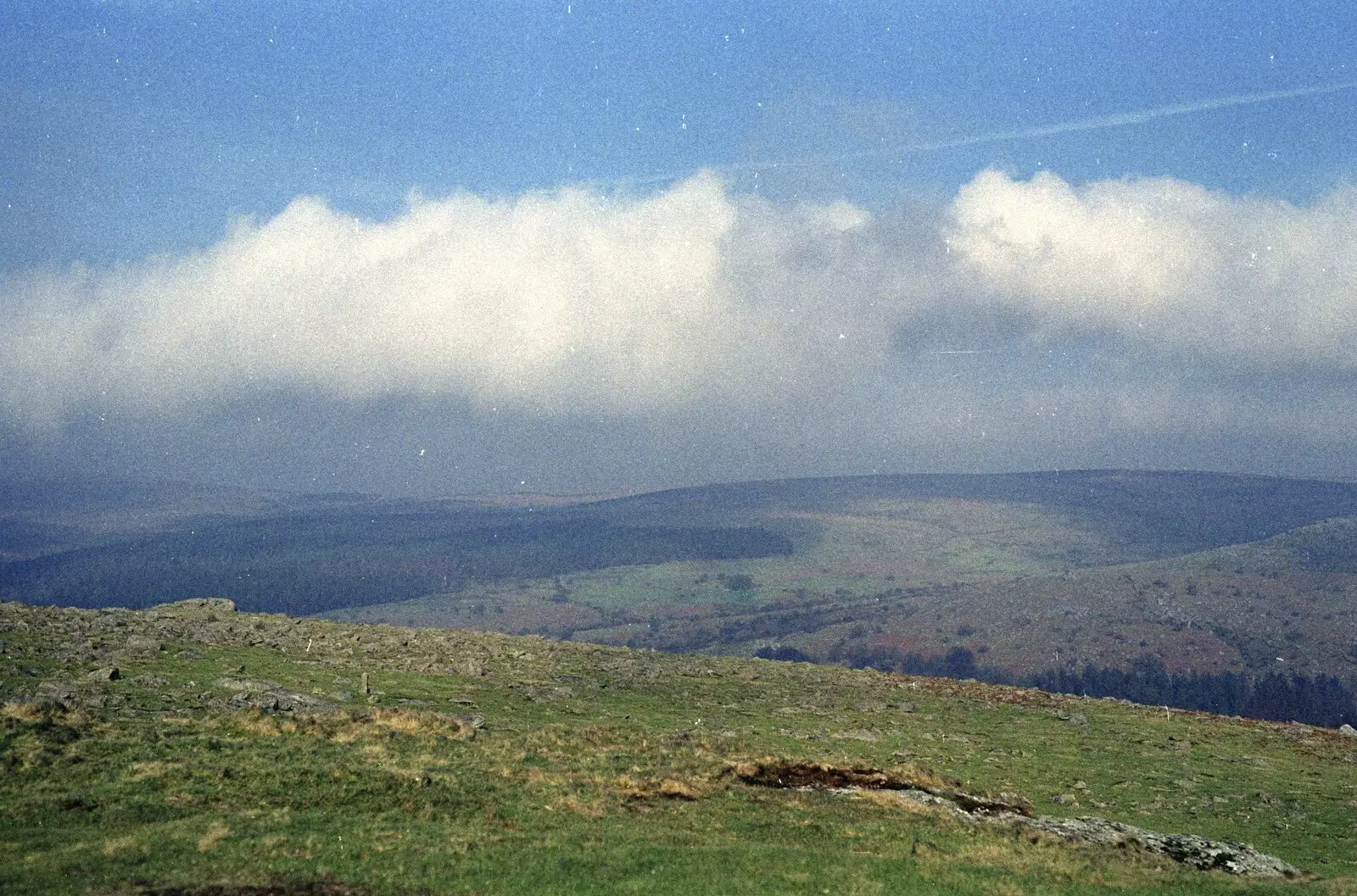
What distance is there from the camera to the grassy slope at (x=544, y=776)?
26.0m

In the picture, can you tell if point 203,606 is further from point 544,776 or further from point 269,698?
point 544,776

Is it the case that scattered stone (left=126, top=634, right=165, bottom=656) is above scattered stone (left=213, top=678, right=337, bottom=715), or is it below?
above

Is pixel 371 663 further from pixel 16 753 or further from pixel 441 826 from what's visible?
pixel 441 826

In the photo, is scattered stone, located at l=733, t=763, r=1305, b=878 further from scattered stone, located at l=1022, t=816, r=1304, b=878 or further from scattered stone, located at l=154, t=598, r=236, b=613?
scattered stone, located at l=154, t=598, r=236, b=613

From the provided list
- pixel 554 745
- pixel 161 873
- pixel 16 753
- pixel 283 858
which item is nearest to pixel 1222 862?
pixel 554 745

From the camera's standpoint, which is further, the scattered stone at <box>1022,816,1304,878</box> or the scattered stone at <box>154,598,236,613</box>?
the scattered stone at <box>154,598,236,613</box>

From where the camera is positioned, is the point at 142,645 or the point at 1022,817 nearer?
the point at 1022,817

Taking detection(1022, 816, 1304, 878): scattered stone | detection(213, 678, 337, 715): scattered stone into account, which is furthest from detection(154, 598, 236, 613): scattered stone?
detection(1022, 816, 1304, 878): scattered stone

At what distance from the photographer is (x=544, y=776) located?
3619 centimetres

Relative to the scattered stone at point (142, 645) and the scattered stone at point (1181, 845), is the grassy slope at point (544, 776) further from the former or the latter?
the scattered stone at point (1181, 845)

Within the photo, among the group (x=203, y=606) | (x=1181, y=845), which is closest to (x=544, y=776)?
(x=1181, y=845)

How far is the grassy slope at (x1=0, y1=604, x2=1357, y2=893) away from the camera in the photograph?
1022 inches

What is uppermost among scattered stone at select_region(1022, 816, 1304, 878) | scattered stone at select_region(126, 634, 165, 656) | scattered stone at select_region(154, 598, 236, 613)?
scattered stone at select_region(126, 634, 165, 656)

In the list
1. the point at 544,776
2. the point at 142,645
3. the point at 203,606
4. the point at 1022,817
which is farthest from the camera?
the point at 203,606
